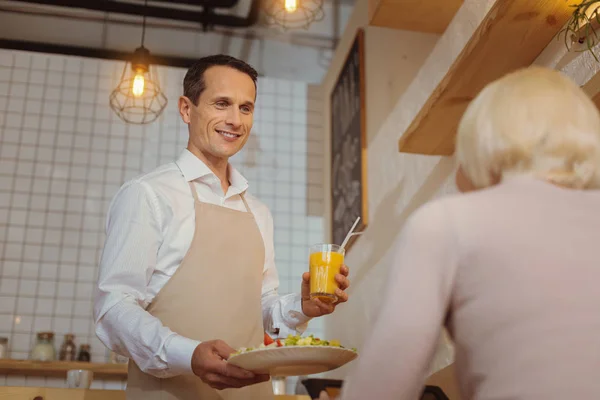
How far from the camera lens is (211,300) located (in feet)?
7.02

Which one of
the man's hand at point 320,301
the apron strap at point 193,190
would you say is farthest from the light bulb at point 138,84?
the man's hand at point 320,301

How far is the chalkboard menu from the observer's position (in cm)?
445

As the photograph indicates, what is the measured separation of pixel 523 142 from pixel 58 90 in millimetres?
4705

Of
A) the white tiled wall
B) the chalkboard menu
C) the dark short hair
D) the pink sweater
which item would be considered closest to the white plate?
the pink sweater

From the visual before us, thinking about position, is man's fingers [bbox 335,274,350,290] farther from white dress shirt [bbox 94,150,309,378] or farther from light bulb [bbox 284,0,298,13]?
light bulb [bbox 284,0,298,13]

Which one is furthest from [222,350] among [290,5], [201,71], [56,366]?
[290,5]

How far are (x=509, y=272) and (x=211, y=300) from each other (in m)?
1.24

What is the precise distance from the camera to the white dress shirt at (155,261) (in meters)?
1.93

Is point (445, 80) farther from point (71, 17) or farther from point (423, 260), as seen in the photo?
point (71, 17)

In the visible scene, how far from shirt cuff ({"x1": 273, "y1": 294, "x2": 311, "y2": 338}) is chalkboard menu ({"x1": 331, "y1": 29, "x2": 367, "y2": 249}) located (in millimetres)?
1914

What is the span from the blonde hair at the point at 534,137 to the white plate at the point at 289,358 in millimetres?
748

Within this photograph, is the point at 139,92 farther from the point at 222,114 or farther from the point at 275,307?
the point at 275,307

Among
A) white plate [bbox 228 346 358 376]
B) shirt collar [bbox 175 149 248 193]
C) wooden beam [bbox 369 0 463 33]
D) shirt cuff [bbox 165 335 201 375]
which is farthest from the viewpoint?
wooden beam [bbox 369 0 463 33]

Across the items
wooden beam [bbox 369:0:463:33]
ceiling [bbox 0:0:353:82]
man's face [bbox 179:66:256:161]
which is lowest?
man's face [bbox 179:66:256:161]
